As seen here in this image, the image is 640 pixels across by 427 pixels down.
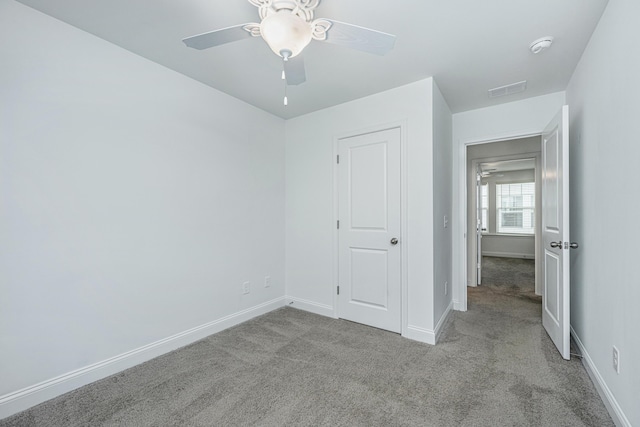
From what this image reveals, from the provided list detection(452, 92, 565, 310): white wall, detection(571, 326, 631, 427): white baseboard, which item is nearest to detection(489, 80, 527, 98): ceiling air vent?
detection(452, 92, 565, 310): white wall

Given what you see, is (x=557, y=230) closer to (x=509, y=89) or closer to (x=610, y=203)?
(x=610, y=203)

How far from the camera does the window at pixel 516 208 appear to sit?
7.37 m

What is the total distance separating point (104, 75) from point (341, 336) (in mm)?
2953

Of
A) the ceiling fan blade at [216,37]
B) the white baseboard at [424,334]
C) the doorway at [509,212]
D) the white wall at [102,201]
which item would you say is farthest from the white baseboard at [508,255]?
the ceiling fan blade at [216,37]

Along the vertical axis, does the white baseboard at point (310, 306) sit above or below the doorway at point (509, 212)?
below

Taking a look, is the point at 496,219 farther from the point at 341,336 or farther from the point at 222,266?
the point at 222,266

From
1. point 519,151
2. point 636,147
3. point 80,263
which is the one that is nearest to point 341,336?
point 80,263

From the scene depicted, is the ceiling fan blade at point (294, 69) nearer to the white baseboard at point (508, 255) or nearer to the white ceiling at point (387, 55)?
the white ceiling at point (387, 55)

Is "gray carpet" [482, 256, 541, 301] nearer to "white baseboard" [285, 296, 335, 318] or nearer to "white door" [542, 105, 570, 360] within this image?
"white door" [542, 105, 570, 360]

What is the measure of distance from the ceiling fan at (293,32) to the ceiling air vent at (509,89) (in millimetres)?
2008

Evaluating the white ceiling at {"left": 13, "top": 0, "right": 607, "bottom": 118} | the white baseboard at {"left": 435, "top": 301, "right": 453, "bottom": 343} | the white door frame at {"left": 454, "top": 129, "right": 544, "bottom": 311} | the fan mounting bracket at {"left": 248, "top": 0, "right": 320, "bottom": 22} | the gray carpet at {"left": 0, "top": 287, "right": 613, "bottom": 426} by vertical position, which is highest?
the white ceiling at {"left": 13, "top": 0, "right": 607, "bottom": 118}

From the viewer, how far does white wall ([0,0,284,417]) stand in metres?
1.71

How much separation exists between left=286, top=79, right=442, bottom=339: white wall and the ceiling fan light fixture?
161cm

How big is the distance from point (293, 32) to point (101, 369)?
2.57 meters
